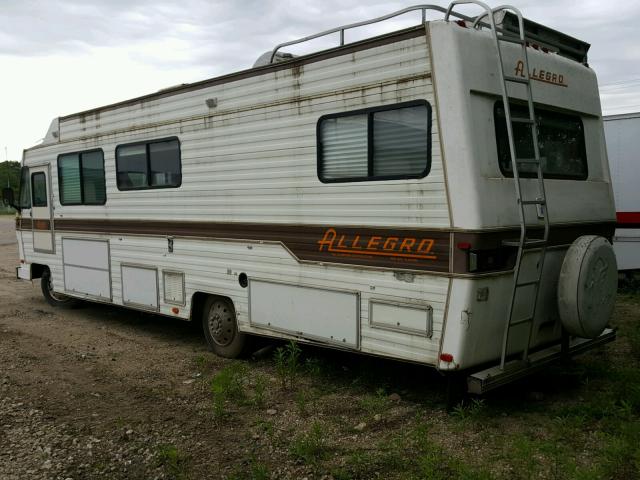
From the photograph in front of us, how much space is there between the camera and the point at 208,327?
702 cm

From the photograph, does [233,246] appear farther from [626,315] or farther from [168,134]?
[626,315]

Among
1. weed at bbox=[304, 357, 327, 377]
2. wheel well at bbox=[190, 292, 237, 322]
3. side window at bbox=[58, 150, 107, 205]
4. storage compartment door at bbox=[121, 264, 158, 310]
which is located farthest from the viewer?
side window at bbox=[58, 150, 107, 205]

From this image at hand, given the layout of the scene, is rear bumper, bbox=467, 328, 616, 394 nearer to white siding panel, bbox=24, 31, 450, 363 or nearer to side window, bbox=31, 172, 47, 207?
white siding panel, bbox=24, 31, 450, 363

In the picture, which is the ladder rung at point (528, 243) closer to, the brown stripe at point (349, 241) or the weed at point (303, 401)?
the brown stripe at point (349, 241)

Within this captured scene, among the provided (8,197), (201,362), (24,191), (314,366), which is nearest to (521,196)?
(314,366)

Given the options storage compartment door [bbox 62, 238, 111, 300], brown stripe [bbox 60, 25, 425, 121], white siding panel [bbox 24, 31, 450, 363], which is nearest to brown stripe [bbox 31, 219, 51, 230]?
storage compartment door [bbox 62, 238, 111, 300]

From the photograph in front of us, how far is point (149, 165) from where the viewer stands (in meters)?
7.50

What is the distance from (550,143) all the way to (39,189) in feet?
24.8

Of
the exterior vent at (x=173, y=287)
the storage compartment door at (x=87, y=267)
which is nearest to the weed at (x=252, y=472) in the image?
the exterior vent at (x=173, y=287)

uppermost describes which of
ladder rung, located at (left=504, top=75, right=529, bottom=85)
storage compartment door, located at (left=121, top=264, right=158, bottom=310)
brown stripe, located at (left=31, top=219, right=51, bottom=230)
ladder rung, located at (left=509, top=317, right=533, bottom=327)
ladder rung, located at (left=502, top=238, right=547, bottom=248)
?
ladder rung, located at (left=504, top=75, right=529, bottom=85)

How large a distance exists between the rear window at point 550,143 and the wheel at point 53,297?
7485 mm

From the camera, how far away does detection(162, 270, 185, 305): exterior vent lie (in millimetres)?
7191

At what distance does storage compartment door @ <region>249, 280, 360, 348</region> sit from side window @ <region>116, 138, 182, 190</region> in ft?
6.07

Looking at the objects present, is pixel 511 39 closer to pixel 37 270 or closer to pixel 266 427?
pixel 266 427
